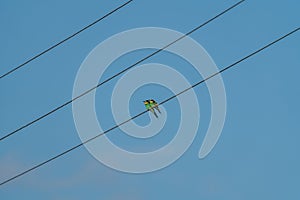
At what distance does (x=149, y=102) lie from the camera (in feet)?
40.3

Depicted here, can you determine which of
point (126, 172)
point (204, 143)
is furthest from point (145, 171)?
point (204, 143)

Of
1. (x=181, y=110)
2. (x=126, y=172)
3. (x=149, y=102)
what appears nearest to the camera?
(x=149, y=102)

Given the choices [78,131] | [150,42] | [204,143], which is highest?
[150,42]

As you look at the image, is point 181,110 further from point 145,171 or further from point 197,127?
point 145,171

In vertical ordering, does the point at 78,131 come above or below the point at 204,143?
above

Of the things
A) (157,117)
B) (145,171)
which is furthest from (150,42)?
(145,171)

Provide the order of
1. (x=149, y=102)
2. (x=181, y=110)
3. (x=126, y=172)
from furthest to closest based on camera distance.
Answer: (x=126, y=172), (x=181, y=110), (x=149, y=102)

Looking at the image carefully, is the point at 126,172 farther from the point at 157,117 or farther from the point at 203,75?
the point at 203,75

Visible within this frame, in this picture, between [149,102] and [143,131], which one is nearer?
[149,102]

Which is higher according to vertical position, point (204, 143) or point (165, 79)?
point (165, 79)

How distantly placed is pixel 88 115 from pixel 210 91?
2438 mm

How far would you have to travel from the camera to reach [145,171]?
1452 centimetres

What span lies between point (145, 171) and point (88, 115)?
6.29 feet

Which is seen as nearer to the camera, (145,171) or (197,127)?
(197,127)
